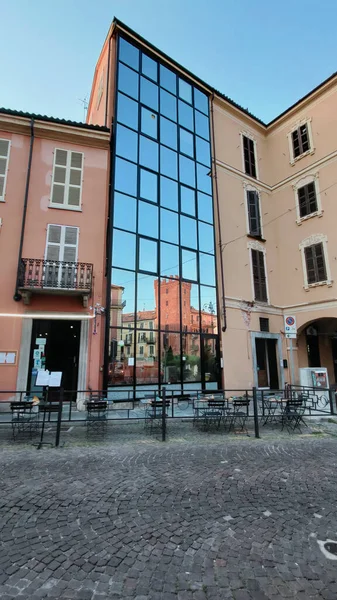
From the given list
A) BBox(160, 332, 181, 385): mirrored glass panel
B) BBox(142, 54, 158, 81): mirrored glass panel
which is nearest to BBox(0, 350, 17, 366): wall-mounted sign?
BBox(160, 332, 181, 385): mirrored glass panel

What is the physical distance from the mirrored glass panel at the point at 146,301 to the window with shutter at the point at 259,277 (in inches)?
241

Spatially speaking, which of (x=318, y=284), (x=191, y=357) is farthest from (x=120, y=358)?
(x=318, y=284)

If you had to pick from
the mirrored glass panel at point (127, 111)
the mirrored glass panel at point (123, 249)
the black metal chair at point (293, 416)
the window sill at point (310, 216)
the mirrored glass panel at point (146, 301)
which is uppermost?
the mirrored glass panel at point (127, 111)

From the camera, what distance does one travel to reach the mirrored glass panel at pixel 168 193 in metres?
14.0

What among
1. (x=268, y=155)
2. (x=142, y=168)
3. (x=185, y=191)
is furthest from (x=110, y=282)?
(x=268, y=155)

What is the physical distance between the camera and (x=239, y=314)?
1501cm

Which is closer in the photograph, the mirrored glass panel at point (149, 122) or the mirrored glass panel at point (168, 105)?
the mirrored glass panel at point (149, 122)

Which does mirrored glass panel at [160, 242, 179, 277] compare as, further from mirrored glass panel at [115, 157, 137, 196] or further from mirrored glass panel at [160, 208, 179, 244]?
mirrored glass panel at [115, 157, 137, 196]

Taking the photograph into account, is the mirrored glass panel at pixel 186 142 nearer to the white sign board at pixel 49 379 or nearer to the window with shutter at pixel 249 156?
the window with shutter at pixel 249 156

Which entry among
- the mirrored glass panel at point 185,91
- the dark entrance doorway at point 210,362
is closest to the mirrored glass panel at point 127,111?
the mirrored glass panel at point 185,91

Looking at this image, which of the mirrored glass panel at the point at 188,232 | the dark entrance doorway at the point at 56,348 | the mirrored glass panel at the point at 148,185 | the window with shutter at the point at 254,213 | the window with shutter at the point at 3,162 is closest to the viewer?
the dark entrance doorway at the point at 56,348

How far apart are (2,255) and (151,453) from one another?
8649mm

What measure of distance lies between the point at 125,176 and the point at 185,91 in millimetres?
7157

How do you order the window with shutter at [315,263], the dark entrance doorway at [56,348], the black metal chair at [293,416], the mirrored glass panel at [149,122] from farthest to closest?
the window with shutter at [315,263] < the mirrored glass panel at [149,122] < the dark entrance doorway at [56,348] < the black metal chair at [293,416]
